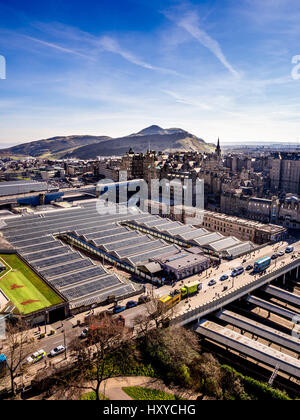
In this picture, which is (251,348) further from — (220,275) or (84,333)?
(84,333)

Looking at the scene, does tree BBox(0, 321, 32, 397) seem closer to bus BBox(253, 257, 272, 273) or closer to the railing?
the railing

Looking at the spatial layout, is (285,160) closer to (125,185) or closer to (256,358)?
(125,185)

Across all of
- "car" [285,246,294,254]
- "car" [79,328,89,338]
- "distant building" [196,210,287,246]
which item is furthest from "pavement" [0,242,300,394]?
"distant building" [196,210,287,246]

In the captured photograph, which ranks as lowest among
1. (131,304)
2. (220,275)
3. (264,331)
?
(264,331)

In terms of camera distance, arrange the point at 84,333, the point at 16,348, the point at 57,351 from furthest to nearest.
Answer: the point at 84,333
the point at 57,351
the point at 16,348

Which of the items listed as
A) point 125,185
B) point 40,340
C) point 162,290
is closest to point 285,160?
point 125,185

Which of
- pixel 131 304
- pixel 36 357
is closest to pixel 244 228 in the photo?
pixel 131 304
